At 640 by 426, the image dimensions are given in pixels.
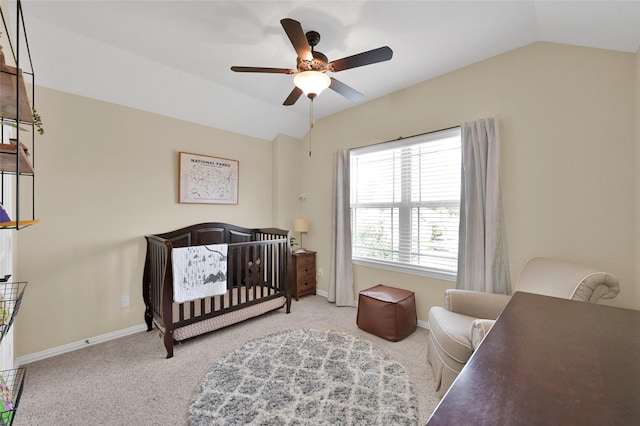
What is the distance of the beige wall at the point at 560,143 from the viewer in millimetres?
1781

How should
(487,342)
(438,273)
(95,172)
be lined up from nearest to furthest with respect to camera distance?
(487,342)
(95,172)
(438,273)

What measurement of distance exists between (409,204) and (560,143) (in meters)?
1.32

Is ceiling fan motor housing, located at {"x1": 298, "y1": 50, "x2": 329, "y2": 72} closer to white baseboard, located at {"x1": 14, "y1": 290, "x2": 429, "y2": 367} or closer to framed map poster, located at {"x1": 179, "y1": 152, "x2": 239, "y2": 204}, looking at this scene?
framed map poster, located at {"x1": 179, "y1": 152, "x2": 239, "y2": 204}

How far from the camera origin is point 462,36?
6.66 ft

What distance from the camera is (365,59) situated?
1.71 metres

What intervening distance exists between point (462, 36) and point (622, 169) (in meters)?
1.49

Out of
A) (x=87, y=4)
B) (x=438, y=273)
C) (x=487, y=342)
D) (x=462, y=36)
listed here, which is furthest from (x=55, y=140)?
(x=438, y=273)

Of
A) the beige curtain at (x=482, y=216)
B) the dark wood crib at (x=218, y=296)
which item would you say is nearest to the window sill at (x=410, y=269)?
the beige curtain at (x=482, y=216)

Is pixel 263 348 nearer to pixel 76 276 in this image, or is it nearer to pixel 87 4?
pixel 76 276

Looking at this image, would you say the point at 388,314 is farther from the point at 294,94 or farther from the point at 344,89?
the point at 294,94

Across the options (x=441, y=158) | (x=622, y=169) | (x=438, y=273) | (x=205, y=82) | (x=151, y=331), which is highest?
(x=205, y=82)

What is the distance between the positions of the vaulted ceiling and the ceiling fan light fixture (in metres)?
0.42

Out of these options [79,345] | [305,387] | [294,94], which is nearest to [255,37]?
[294,94]

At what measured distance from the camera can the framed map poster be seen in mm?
2979
